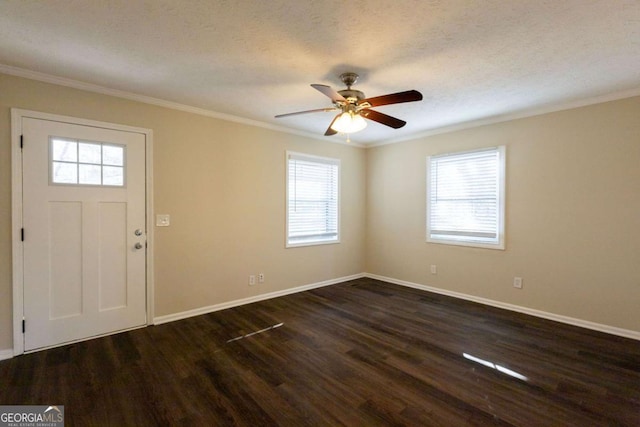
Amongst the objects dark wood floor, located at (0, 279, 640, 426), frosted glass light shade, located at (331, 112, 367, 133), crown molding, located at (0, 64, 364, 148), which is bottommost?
dark wood floor, located at (0, 279, 640, 426)

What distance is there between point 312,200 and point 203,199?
1.80 meters

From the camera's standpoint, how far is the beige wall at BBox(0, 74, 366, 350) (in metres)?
2.62

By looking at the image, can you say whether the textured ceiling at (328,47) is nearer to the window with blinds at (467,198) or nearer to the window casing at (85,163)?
the window casing at (85,163)

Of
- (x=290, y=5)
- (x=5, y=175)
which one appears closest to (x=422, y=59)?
(x=290, y=5)

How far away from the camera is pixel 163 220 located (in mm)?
3332

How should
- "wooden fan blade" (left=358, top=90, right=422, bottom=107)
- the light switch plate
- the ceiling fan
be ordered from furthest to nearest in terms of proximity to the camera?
1. the light switch plate
2. the ceiling fan
3. "wooden fan blade" (left=358, top=90, right=422, bottom=107)

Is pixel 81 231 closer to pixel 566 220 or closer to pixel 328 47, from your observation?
pixel 328 47

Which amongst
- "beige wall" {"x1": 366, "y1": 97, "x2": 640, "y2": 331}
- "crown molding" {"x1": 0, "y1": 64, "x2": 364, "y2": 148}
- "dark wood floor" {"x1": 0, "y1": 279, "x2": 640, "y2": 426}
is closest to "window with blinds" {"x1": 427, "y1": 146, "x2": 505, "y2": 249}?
"beige wall" {"x1": 366, "y1": 97, "x2": 640, "y2": 331}

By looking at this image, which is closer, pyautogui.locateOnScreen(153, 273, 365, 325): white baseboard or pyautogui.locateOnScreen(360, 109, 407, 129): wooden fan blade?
pyautogui.locateOnScreen(360, 109, 407, 129): wooden fan blade

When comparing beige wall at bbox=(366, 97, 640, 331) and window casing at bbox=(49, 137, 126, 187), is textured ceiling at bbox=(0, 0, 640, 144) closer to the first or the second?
beige wall at bbox=(366, 97, 640, 331)

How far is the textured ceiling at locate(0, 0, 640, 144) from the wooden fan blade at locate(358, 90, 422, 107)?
335mm

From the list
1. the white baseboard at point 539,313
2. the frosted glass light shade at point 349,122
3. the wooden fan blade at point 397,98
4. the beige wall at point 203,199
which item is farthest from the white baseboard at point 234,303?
the wooden fan blade at point 397,98

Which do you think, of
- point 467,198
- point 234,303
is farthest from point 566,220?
point 234,303

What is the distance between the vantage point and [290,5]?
1.75 m
